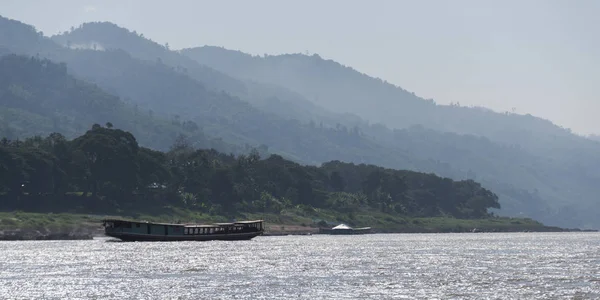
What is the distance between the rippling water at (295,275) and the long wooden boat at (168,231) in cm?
3845

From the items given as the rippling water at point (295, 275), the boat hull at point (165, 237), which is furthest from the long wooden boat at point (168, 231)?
the rippling water at point (295, 275)

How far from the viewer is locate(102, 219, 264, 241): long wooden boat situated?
175375 millimetres

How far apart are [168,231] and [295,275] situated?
297ft

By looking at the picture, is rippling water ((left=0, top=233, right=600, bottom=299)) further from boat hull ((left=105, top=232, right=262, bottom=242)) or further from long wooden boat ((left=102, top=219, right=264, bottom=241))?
boat hull ((left=105, top=232, right=262, bottom=242))

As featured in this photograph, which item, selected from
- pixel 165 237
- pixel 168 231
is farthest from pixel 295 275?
pixel 168 231

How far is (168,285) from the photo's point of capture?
83250 mm

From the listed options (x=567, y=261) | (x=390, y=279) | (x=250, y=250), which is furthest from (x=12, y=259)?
(x=567, y=261)

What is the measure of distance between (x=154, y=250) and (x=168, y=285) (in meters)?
61.6

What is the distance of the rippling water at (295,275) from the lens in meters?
75.4

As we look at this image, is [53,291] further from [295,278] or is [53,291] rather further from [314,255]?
[314,255]

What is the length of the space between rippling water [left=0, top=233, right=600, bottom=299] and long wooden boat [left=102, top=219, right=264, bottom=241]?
38.5m

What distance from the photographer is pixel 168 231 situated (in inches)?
7042

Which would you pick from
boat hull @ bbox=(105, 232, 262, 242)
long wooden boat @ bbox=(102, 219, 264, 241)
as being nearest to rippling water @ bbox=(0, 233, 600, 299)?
long wooden boat @ bbox=(102, 219, 264, 241)

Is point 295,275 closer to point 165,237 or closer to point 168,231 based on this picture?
point 165,237
